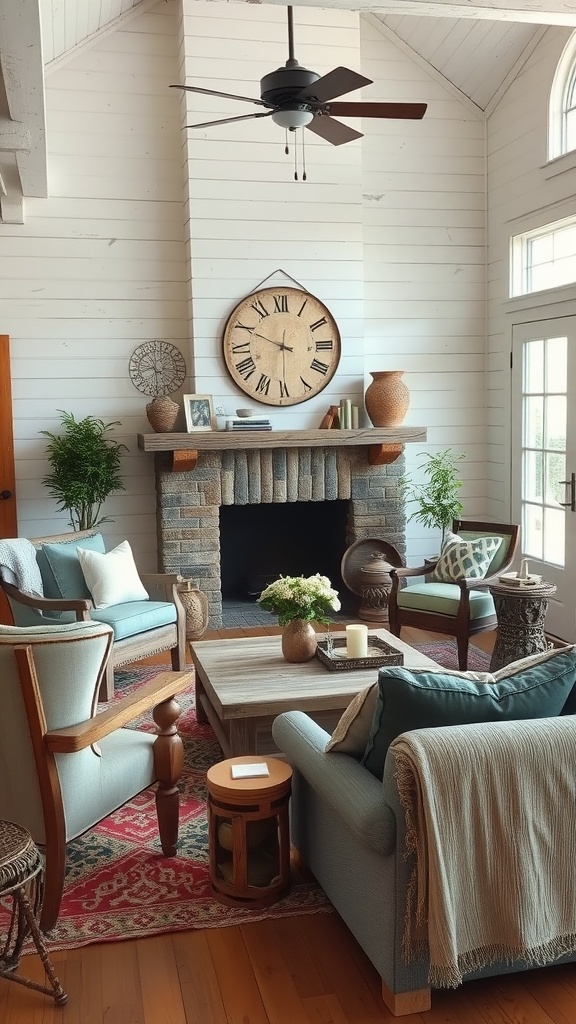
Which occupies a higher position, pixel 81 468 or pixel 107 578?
pixel 81 468

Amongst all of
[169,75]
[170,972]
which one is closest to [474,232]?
[169,75]

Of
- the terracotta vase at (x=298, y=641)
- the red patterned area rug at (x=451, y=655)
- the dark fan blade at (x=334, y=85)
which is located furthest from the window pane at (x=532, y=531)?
the dark fan blade at (x=334, y=85)

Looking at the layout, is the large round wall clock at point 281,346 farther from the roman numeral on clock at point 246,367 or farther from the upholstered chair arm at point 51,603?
the upholstered chair arm at point 51,603

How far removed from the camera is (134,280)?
20.7 feet

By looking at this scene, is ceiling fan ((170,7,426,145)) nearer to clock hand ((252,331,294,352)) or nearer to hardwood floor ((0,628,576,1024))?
clock hand ((252,331,294,352))

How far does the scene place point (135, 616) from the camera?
488 centimetres

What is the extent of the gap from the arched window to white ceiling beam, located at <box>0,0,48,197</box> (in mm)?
3222

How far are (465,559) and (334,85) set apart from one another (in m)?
2.82

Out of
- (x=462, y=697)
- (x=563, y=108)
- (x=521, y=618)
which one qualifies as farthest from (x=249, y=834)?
(x=563, y=108)

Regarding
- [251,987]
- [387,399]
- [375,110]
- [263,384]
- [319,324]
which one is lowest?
[251,987]

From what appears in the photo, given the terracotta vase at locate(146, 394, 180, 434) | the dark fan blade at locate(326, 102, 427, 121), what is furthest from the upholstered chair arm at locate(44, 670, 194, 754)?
the terracotta vase at locate(146, 394, 180, 434)

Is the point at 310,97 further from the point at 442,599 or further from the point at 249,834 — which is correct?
the point at 249,834

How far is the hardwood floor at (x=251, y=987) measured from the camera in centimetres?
229

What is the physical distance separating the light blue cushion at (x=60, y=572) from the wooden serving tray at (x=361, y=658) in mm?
1623
